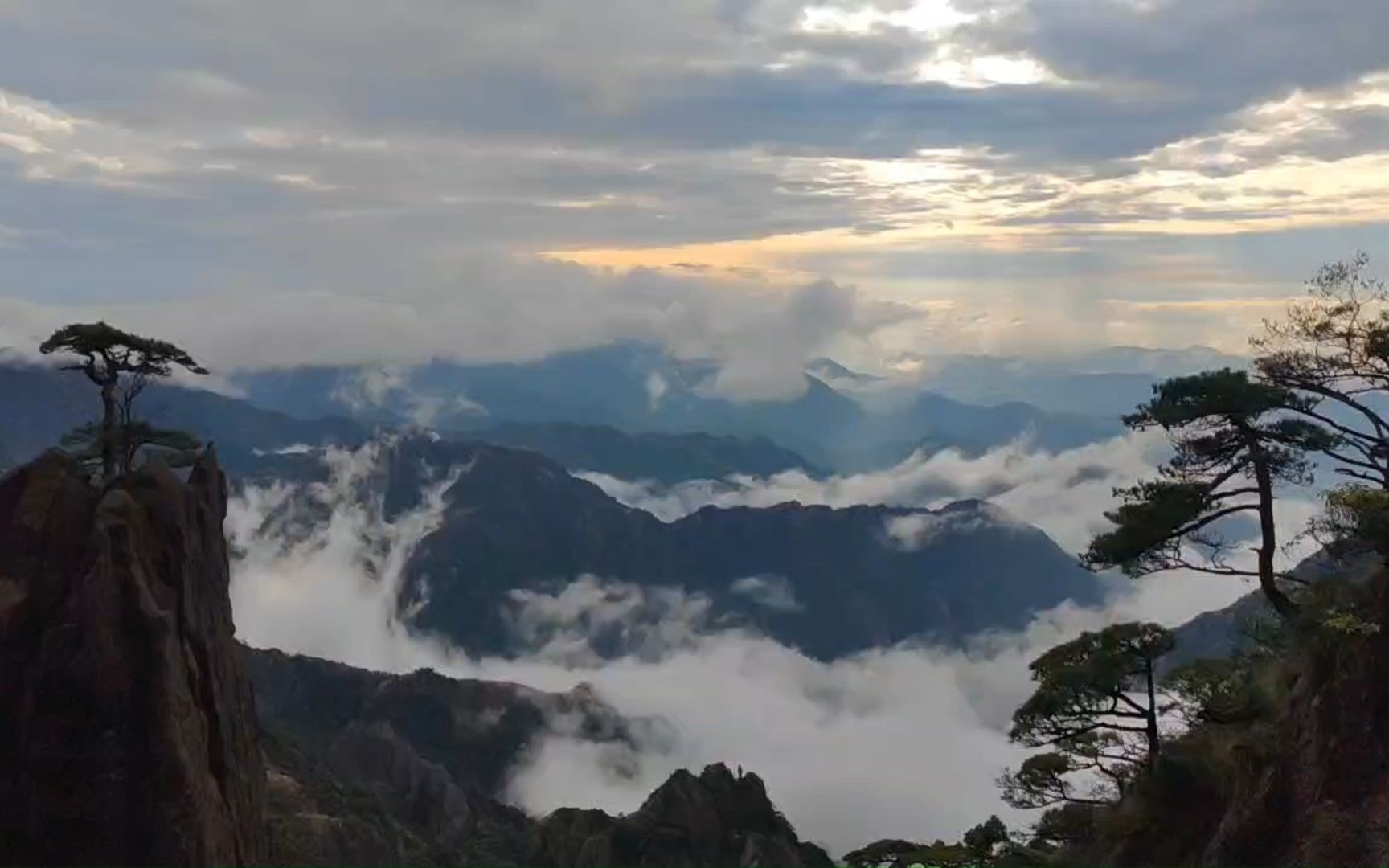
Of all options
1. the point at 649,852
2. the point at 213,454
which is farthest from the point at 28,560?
the point at 649,852

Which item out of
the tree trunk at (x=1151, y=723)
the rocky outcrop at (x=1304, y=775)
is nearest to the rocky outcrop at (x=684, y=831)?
the tree trunk at (x=1151, y=723)

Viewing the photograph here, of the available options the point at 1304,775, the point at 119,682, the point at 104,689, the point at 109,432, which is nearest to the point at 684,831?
the point at 109,432

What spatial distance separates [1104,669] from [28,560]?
138ft

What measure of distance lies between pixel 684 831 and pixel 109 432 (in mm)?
125643

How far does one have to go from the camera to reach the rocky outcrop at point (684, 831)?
496 ft

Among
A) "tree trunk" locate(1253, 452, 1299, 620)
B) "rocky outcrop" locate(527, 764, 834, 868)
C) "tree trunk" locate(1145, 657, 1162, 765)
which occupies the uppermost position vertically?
"tree trunk" locate(1253, 452, 1299, 620)

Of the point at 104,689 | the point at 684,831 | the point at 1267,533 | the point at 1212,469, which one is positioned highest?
the point at 1212,469

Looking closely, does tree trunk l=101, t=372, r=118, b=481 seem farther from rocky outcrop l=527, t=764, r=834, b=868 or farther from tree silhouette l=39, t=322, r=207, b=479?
rocky outcrop l=527, t=764, r=834, b=868

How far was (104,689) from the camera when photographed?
41.7m

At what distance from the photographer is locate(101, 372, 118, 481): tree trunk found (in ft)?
160

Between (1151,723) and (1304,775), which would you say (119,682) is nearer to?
(1151,723)

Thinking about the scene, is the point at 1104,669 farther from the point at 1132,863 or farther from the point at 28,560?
the point at 28,560

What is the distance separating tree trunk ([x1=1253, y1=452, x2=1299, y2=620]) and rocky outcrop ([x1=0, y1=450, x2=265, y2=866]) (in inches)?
1532

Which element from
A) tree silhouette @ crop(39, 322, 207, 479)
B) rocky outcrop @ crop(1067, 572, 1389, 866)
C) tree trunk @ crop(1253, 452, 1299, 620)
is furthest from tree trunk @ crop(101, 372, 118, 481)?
tree trunk @ crop(1253, 452, 1299, 620)
